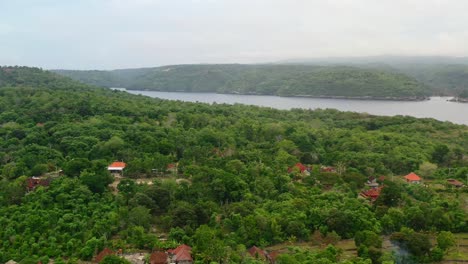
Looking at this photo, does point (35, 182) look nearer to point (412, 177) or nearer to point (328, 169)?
point (328, 169)

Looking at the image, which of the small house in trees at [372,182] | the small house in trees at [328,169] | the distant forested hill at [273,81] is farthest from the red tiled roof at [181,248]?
the distant forested hill at [273,81]

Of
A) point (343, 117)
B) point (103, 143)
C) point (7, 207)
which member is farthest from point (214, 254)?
point (343, 117)

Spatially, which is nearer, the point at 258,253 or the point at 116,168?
the point at 258,253

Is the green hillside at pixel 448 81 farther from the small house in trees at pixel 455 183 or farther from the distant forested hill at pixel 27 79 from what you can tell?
the small house in trees at pixel 455 183

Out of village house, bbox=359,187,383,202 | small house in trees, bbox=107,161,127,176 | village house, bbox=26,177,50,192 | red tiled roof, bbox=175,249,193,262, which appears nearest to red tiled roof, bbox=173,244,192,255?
red tiled roof, bbox=175,249,193,262

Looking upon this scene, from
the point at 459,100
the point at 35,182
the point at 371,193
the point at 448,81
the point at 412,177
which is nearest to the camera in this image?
the point at 35,182

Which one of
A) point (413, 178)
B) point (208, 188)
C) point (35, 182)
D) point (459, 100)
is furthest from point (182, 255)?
point (459, 100)

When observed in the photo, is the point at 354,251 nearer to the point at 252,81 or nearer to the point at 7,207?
the point at 7,207
